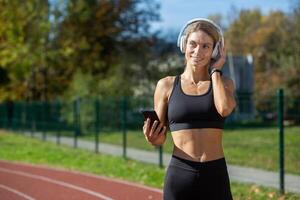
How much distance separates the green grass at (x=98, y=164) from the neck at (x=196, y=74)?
19.2ft

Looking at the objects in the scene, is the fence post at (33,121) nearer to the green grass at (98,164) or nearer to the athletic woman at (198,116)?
the green grass at (98,164)

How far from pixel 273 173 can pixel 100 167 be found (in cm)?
426

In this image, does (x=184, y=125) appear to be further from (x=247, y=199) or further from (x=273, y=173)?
(x=273, y=173)

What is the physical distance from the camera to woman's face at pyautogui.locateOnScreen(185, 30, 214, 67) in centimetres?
347

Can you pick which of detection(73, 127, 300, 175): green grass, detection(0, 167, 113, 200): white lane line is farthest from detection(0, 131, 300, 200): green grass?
detection(73, 127, 300, 175): green grass

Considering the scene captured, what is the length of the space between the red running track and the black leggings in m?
6.31

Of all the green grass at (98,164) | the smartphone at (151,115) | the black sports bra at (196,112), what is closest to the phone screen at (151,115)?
the smartphone at (151,115)

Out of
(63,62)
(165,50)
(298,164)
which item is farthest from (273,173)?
(165,50)

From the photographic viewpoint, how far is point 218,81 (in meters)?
3.38

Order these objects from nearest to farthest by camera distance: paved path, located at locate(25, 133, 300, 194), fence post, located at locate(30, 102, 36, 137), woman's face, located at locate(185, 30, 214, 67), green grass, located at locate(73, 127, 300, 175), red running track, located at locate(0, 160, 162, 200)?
woman's face, located at locate(185, 30, 214, 67), red running track, located at locate(0, 160, 162, 200), paved path, located at locate(25, 133, 300, 194), green grass, located at locate(73, 127, 300, 175), fence post, located at locate(30, 102, 36, 137)

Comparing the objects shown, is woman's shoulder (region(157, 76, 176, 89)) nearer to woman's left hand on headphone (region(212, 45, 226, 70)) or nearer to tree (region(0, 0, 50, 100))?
woman's left hand on headphone (region(212, 45, 226, 70))

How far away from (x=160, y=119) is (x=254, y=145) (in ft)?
49.9

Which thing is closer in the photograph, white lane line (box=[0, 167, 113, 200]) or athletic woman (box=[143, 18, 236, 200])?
athletic woman (box=[143, 18, 236, 200])

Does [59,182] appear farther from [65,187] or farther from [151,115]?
[151,115]
